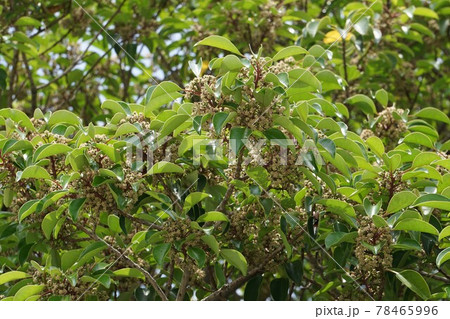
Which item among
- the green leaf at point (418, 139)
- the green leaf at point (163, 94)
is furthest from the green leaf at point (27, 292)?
the green leaf at point (418, 139)

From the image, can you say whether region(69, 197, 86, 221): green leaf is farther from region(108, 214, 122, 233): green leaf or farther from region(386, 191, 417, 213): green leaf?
region(386, 191, 417, 213): green leaf

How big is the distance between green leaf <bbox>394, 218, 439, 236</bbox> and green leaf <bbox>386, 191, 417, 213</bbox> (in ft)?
0.29

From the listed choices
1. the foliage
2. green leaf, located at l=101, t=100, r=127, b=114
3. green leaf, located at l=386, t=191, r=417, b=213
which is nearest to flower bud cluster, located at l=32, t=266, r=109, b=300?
the foliage

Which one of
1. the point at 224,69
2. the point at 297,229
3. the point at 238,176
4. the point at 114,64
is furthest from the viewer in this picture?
the point at 114,64

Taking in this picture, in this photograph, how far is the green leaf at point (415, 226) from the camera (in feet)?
9.76

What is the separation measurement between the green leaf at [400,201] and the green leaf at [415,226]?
0.09 metres

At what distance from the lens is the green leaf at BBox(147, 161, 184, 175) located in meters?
3.03

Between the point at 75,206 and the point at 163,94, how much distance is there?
23.6 inches

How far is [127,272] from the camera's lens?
10.9 ft

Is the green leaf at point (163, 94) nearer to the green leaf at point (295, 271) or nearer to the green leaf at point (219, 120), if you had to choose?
the green leaf at point (219, 120)

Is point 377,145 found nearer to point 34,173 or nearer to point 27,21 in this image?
point 34,173
